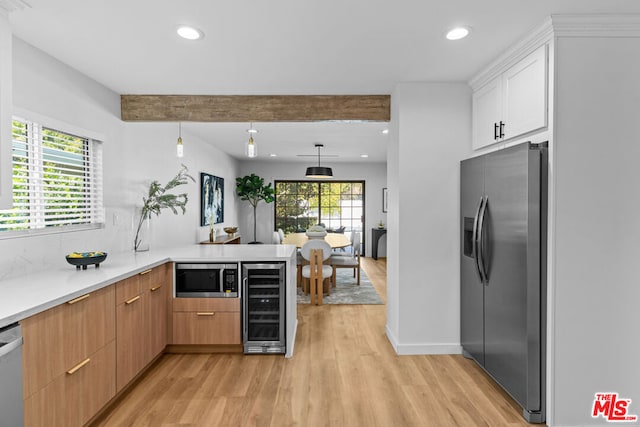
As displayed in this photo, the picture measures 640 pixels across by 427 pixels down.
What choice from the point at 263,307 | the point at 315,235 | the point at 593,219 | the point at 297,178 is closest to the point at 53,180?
the point at 263,307

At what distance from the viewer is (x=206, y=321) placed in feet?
10.2

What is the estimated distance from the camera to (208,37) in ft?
7.55

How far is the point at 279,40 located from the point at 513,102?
1.71m

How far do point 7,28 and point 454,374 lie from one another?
12.1ft

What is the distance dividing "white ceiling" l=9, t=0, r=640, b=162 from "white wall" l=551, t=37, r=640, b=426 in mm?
357

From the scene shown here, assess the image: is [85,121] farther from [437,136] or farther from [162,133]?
[437,136]

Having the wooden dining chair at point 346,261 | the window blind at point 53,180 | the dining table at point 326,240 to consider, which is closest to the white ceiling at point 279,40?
the window blind at point 53,180

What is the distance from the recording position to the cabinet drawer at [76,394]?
1.62 meters

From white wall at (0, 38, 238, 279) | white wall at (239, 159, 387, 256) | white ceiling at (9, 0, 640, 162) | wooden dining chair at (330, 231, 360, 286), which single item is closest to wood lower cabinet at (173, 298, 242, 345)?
white wall at (0, 38, 238, 279)

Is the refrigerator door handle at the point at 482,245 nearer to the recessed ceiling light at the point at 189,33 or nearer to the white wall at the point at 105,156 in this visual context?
the recessed ceiling light at the point at 189,33

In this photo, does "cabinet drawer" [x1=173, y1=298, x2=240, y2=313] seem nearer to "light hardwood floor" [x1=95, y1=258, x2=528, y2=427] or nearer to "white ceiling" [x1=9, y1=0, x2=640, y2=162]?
"light hardwood floor" [x1=95, y1=258, x2=528, y2=427]

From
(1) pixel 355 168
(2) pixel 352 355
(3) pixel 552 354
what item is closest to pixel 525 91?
(3) pixel 552 354

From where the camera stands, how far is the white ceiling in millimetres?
1958

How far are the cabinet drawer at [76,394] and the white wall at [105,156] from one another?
0.82 meters
